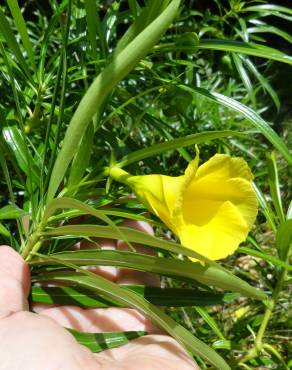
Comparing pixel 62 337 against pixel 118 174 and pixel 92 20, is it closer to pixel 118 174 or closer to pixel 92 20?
pixel 118 174

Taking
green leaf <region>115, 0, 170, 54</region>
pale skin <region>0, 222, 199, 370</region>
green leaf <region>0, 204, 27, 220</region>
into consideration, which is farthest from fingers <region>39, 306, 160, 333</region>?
green leaf <region>115, 0, 170, 54</region>

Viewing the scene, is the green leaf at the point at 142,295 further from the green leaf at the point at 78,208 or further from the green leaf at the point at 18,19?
the green leaf at the point at 18,19

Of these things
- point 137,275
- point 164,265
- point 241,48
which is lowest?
point 137,275

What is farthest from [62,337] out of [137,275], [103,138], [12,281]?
[103,138]

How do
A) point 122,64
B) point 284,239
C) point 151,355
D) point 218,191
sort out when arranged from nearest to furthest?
point 122,64, point 218,191, point 151,355, point 284,239

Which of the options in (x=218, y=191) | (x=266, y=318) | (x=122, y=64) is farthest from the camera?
(x=266, y=318)

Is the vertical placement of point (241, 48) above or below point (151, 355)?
above

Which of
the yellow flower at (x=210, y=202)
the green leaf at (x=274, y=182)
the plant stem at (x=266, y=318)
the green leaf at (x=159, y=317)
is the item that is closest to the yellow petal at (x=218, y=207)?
the yellow flower at (x=210, y=202)

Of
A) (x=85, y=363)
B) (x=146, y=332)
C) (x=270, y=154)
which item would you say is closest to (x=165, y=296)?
(x=146, y=332)

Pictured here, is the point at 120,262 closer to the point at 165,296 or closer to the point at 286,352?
the point at 165,296
